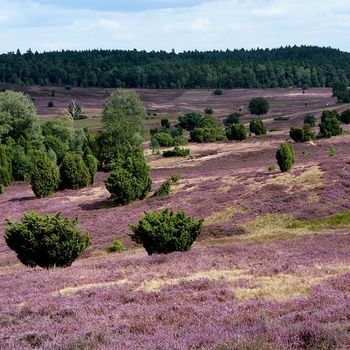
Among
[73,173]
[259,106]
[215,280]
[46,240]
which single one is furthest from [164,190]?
[259,106]

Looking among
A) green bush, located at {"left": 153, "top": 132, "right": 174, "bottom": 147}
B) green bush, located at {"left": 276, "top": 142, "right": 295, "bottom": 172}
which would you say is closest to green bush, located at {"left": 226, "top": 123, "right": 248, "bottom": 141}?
green bush, located at {"left": 153, "top": 132, "right": 174, "bottom": 147}

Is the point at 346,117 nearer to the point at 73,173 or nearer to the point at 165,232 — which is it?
the point at 73,173

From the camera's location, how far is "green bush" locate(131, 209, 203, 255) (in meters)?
27.1

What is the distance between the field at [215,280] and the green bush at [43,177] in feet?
21.3

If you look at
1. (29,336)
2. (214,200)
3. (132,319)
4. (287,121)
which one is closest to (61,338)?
(29,336)

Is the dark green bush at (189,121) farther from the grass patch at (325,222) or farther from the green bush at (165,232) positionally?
the green bush at (165,232)

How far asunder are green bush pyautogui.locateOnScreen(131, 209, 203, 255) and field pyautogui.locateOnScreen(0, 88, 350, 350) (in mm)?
1025

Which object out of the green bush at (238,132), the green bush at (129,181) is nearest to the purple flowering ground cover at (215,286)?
the green bush at (129,181)

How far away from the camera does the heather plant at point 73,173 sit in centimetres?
6012

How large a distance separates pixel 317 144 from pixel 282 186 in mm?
33458

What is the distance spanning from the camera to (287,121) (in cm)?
12875

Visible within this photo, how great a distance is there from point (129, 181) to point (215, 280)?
99.2ft

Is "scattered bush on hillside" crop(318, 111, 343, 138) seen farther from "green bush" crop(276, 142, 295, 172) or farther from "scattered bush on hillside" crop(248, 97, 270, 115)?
"scattered bush on hillside" crop(248, 97, 270, 115)

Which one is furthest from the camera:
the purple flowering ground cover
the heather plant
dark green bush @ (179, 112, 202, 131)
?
dark green bush @ (179, 112, 202, 131)
